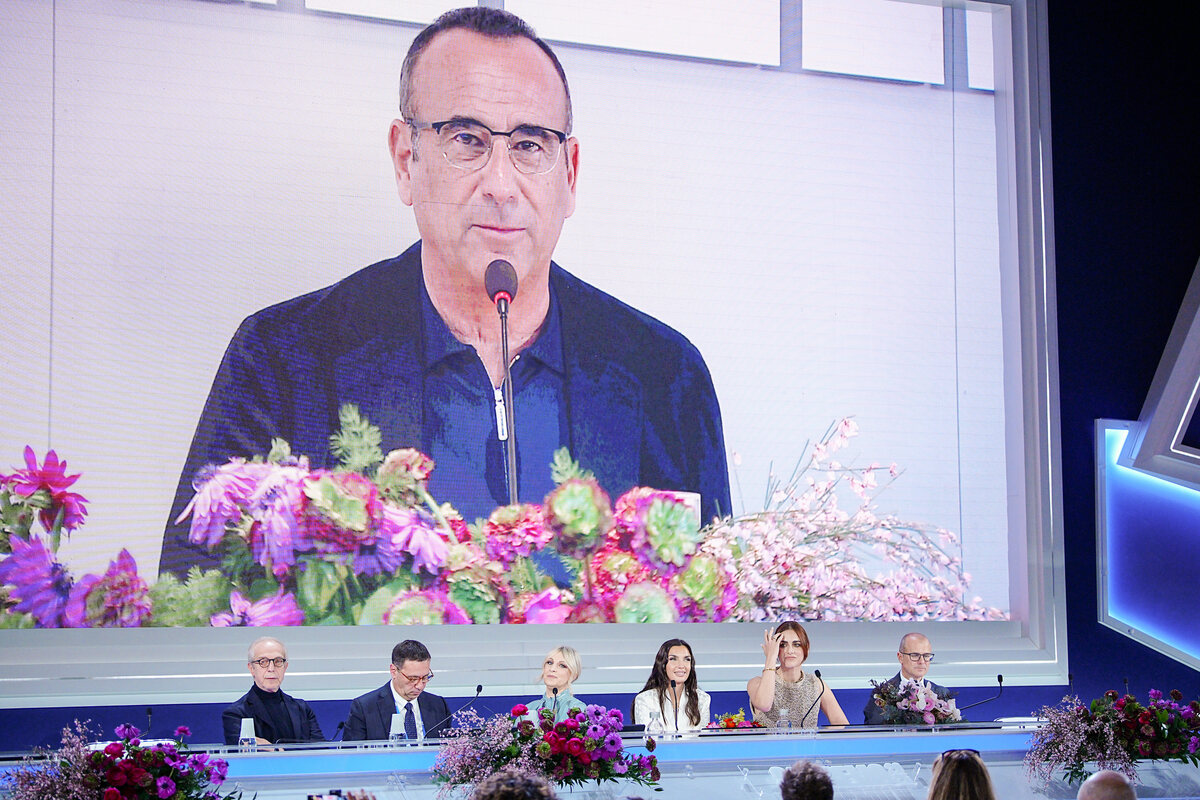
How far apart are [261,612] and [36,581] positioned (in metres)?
0.85

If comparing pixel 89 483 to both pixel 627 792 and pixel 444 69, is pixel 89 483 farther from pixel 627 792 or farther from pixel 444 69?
pixel 627 792

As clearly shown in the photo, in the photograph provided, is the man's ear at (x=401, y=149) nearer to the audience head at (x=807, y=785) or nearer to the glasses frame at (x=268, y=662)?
the glasses frame at (x=268, y=662)

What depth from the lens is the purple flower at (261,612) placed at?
451 cm

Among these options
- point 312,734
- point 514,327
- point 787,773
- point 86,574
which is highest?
point 514,327

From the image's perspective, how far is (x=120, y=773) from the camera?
2.63 m

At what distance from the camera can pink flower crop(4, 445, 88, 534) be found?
172 inches

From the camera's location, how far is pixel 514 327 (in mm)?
5008

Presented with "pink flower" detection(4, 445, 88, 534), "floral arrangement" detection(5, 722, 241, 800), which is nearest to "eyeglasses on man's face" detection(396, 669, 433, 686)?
"floral arrangement" detection(5, 722, 241, 800)

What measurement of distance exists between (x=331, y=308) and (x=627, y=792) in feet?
8.31

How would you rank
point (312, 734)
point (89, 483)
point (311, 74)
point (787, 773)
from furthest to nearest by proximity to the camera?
point (311, 74) < point (89, 483) < point (312, 734) < point (787, 773)

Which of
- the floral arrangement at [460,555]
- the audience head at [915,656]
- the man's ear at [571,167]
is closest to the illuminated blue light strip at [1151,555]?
the floral arrangement at [460,555]

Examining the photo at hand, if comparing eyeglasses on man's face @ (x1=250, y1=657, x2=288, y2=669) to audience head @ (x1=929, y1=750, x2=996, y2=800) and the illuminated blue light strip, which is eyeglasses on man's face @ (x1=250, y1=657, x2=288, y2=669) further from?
the illuminated blue light strip

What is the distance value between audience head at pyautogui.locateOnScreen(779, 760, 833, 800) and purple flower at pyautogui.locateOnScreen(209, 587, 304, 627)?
2.83 metres

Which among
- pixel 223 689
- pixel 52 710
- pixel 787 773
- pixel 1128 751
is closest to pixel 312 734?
pixel 223 689
